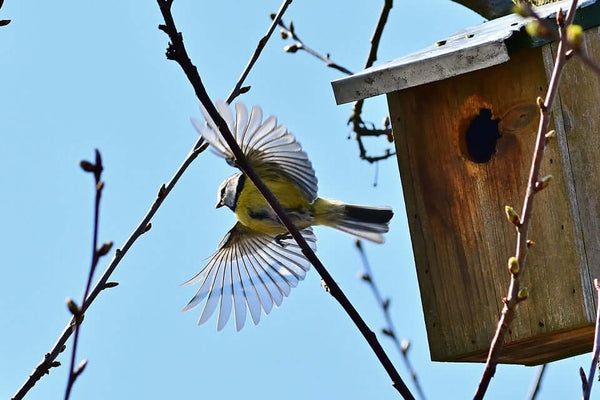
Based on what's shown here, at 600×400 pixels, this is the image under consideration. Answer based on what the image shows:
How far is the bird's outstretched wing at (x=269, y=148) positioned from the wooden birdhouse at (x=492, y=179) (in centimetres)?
32

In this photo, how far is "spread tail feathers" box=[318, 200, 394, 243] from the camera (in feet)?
13.4

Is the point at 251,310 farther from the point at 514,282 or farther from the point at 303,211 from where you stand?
the point at 514,282

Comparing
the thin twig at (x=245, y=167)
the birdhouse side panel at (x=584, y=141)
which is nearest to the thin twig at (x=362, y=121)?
the birdhouse side panel at (x=584, y=141)

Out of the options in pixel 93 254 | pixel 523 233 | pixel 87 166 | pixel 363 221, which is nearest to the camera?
pixel 93 254

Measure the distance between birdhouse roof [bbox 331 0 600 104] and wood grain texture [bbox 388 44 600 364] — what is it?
111 millimetres

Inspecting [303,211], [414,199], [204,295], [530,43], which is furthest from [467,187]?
[204,295]

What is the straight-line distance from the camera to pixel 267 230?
3.94 m

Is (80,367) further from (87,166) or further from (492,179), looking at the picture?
(492,179)

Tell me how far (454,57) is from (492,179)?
40 cm

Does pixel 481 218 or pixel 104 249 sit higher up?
pixel 481 218

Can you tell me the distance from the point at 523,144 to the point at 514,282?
1468 millimetres

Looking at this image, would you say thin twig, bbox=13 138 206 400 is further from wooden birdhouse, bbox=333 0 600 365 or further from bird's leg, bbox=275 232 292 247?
bird's leg, bbox=275 232 292 247

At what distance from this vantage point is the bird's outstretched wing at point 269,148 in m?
3.11

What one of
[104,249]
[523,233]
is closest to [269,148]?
[523,233]
